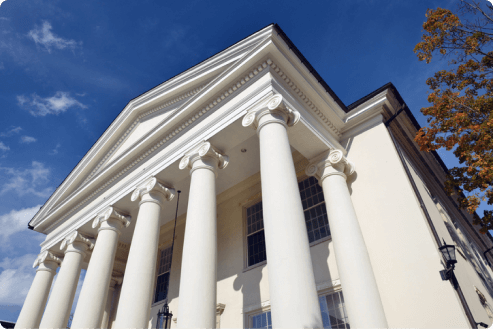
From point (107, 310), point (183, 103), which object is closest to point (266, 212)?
point (183, 103)

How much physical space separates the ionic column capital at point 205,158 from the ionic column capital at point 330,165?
3308 millimetres

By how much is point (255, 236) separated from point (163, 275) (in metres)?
6.64

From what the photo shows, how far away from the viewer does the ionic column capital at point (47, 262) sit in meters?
18.1

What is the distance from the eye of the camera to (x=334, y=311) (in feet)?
34.1

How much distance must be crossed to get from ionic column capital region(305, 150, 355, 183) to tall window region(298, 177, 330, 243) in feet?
5.67

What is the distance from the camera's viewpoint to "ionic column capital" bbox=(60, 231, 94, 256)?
16.0 meters

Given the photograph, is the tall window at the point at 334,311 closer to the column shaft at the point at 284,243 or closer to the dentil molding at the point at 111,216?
the column shaft at the point at 284,243

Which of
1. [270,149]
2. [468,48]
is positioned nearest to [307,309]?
[270,149]

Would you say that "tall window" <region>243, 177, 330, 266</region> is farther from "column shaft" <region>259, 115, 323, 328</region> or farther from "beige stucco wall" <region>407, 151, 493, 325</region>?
"column shaft" <region>259, 115, 323, 328</region>

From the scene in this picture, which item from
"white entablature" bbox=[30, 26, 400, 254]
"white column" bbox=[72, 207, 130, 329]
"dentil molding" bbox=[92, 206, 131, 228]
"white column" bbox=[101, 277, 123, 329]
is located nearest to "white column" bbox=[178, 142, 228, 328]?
"white entablature" bbox=[30, 26, 400, 254]

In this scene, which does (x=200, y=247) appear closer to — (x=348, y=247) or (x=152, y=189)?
(x=348, y=247)

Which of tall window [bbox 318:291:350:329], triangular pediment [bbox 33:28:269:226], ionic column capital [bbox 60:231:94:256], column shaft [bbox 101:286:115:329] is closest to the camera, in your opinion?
tall window [bbox 318:291:350:329]

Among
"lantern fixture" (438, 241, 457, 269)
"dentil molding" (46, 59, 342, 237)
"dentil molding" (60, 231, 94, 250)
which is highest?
"dentil molding" (46, 59, 342, 237)

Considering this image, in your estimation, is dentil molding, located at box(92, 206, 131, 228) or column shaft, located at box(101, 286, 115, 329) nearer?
dentil molding, located at box(92, 206, 131, 228)
